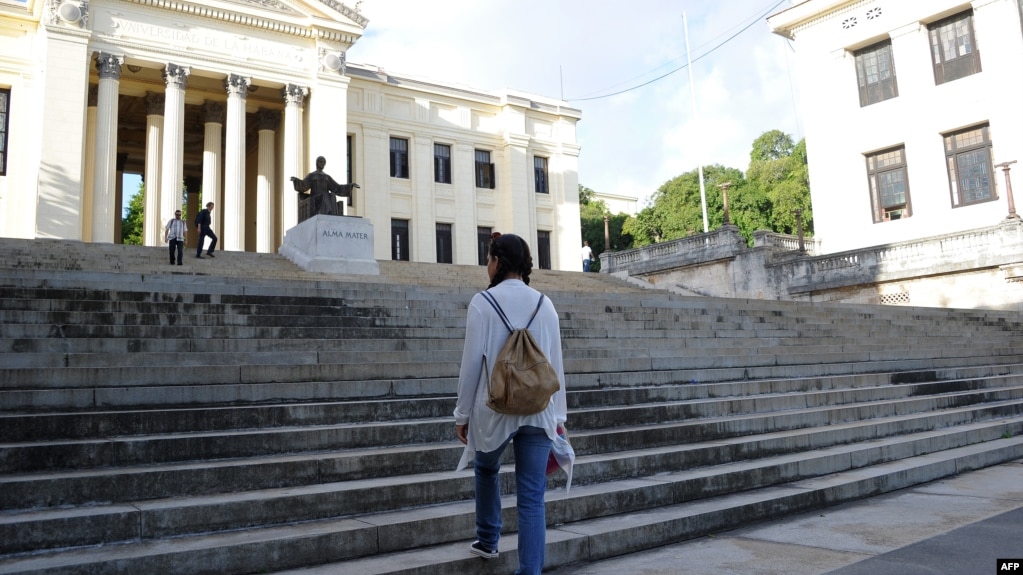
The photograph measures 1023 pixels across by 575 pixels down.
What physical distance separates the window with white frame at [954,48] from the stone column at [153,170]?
28.0 meters

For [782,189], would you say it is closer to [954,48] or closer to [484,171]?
[484,171]

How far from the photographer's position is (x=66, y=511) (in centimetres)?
409

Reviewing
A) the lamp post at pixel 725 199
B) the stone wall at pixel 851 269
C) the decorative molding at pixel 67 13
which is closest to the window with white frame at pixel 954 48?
the stone wall at pixel 851 269

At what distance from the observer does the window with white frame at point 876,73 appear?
1069 inches

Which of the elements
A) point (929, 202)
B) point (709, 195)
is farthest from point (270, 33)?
point (709, 195)

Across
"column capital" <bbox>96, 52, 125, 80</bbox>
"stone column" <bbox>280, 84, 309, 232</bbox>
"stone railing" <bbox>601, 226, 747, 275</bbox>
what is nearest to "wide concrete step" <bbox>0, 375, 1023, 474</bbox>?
"stone railing" <bbox>601, 226, 747, 275</bbox>

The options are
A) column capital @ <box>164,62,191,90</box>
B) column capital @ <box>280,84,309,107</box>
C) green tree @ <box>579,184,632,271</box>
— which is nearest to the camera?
column capital @ <box>164,62,191,90</box>

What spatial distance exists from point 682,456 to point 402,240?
100ft

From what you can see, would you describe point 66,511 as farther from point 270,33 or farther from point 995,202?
point 270,33

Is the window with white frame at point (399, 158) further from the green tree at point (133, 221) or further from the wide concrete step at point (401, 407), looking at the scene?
the wide concrete step at point (401, 407)

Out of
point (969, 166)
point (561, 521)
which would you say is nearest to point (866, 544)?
point (561, 521)

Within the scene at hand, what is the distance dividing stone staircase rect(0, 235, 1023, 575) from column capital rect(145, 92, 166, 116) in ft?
76.4

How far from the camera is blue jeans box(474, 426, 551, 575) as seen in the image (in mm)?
3469

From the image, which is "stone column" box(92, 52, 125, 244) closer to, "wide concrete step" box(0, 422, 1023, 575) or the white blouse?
"wide concrete step" box(0, 422, 1023, 575)
